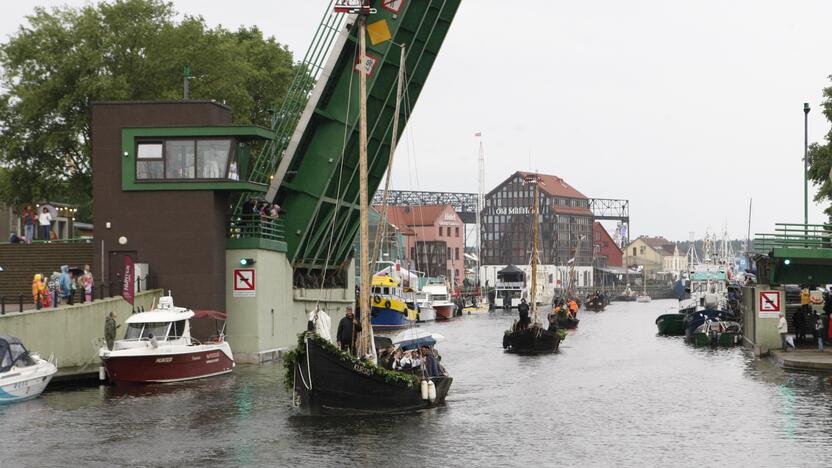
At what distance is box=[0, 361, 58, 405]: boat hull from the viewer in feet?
96.4

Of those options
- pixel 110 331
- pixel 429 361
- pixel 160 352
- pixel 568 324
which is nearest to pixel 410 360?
pixel 429 361

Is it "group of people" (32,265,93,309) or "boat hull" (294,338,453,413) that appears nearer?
"boat hull" (294,338,453,413)

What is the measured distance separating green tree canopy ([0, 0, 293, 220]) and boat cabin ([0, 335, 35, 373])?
25.6 metres

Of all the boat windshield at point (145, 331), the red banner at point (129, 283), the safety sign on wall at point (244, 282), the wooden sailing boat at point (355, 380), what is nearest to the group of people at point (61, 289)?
the red banner at point (129, 283)

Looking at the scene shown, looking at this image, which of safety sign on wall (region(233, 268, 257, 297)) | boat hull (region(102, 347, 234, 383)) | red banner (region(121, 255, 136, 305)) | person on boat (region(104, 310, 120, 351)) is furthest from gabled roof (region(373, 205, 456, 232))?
person on boat (region(104, 310, 120, 351))

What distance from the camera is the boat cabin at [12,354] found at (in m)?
29.3

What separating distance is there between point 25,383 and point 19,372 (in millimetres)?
351

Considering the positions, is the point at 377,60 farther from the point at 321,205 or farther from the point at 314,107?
the point at 321,205

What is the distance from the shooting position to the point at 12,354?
29.6 metres

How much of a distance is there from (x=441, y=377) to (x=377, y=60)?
13.9 m

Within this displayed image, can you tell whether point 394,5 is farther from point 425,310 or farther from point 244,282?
point 425,310

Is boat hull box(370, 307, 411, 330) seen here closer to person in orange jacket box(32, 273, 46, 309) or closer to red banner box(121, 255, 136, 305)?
red banner box(121, 255, 136, 305)

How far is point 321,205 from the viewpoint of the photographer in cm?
4409

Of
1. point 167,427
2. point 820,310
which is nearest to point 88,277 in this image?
point 167,427
